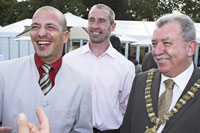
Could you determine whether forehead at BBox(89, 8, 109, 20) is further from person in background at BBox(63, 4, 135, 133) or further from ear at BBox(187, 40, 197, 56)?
ear at BBox(187, 40, 197, 56)

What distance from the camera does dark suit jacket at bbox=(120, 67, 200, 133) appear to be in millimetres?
1735

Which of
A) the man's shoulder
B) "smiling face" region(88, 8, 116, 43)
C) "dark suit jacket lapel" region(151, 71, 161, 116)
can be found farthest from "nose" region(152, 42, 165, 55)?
"smiling face" region(88, 8, 116, 43)

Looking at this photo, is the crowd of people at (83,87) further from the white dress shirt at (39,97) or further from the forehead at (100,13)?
the forehead at (100,13)

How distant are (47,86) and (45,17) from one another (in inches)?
21.9

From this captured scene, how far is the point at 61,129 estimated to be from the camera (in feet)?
6.29

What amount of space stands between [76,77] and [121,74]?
108cm

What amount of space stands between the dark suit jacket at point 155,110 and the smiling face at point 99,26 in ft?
3.51

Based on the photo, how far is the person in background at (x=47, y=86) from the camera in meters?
1.87

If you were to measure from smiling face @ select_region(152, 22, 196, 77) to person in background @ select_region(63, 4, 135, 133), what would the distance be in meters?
1.09

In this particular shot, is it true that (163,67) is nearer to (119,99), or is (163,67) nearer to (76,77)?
(76,77)

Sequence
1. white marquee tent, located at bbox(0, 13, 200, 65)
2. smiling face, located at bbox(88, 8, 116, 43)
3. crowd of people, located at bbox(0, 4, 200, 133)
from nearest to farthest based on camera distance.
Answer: crowd of people, located at bbox(0, 4, 200, 133) → smiling face, located at bbox(88, 8, 116, 43) → white marquee tent, located at bbox(0, 13, 200, 65)

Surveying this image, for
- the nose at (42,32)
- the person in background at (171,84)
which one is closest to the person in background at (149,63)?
the person in background at (171,84)

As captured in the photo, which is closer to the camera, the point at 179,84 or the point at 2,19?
the point at 179,84

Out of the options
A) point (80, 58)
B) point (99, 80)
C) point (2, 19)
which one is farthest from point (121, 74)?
point (2, 19)
